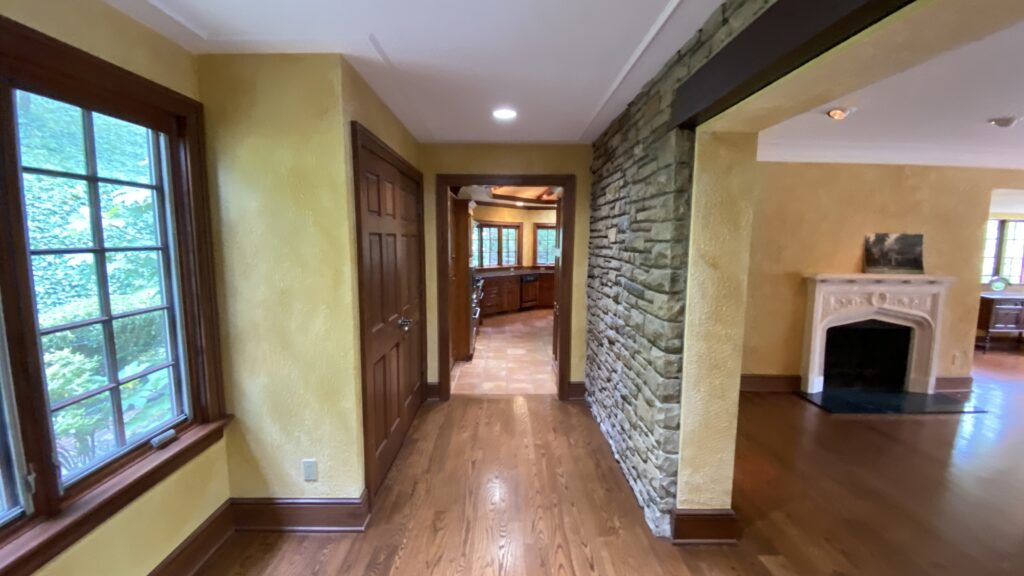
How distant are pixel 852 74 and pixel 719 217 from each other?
701 millimetres

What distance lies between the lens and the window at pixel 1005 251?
6.43m

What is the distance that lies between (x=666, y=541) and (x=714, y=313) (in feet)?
3.80

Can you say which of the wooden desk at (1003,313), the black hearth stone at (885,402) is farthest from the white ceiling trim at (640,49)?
the wooden desk at (1003,313)

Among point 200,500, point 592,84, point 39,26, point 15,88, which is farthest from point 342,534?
point 592,84

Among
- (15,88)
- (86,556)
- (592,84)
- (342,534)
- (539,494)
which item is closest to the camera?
(15,88)

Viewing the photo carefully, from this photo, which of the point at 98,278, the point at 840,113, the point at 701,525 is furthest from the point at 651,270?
the point at 98,278

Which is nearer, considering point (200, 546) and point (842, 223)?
point (200, 546)

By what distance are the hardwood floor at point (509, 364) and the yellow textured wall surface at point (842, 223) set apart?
216 cm

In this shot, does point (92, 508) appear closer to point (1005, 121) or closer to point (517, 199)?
point (1005, 121)

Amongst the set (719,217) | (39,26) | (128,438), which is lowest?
(128,438)

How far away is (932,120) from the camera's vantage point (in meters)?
2.93

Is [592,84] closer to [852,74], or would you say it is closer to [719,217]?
[719,217]

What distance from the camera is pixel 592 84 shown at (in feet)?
7.39

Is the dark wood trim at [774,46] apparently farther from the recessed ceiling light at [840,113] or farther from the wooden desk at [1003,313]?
the wooden desk at [1003,313]
